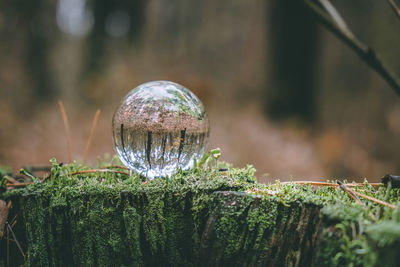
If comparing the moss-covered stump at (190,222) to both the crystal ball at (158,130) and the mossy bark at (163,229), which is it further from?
the crystal ball at (158,130)

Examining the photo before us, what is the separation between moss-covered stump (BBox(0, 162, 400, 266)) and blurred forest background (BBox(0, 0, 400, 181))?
18.5 ft

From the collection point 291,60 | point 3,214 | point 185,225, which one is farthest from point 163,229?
point 291,60

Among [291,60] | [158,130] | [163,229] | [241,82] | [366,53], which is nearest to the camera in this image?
[366,53]

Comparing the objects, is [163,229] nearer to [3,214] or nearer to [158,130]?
[158,130]

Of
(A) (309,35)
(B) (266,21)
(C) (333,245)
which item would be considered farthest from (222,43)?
(C) (333,245)

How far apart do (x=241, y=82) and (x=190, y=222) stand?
7.90m

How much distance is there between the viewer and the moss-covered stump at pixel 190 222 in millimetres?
1215

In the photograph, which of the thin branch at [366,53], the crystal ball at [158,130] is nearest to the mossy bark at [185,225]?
the crystal ball at [158,130]

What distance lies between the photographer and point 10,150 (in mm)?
7891

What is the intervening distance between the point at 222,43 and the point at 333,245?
338 inches

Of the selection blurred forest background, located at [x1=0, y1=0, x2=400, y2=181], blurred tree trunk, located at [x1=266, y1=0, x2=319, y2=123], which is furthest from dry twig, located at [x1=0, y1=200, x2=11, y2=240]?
blurred tree trunk, located at [x1=266, y1=0, x2=319, y2=123]

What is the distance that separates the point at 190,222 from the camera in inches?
59.9

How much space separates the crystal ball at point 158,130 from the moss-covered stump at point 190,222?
13 centimetres

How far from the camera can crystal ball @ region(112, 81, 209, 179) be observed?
175 cm
